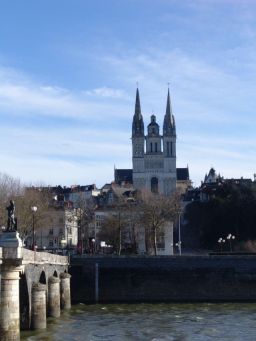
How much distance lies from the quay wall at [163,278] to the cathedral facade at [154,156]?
104263mm

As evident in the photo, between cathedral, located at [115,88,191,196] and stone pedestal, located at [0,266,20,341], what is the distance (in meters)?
139

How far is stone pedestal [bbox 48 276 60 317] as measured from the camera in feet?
168

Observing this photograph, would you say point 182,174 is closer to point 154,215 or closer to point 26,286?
point 154,215

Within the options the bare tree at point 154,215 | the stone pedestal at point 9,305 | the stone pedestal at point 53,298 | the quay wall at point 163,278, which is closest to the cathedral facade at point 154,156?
the bare tree at point 154,215

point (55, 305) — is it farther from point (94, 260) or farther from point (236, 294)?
point (236, 294)

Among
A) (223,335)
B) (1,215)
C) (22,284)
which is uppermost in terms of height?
(1,215)

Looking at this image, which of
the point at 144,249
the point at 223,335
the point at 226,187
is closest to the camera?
the point at 223,335

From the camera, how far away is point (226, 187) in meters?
112

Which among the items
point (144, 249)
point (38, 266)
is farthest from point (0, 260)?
point (144, 249)

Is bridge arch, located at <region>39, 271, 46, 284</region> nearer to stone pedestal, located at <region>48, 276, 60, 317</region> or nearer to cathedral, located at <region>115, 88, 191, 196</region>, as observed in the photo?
stone pedestal, located at <region>48, 276, 60, 317</region>

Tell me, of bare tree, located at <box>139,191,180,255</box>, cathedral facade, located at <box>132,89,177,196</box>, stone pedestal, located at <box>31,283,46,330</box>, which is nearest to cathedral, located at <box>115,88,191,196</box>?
cathedral facade, located at <box>132,89,177,196</box>

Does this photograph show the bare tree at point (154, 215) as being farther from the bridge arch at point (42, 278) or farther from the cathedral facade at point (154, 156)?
the cathedral facade at point (154, 156)

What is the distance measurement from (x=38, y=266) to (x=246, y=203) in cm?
6134

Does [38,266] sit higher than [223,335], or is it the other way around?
[38,266]
